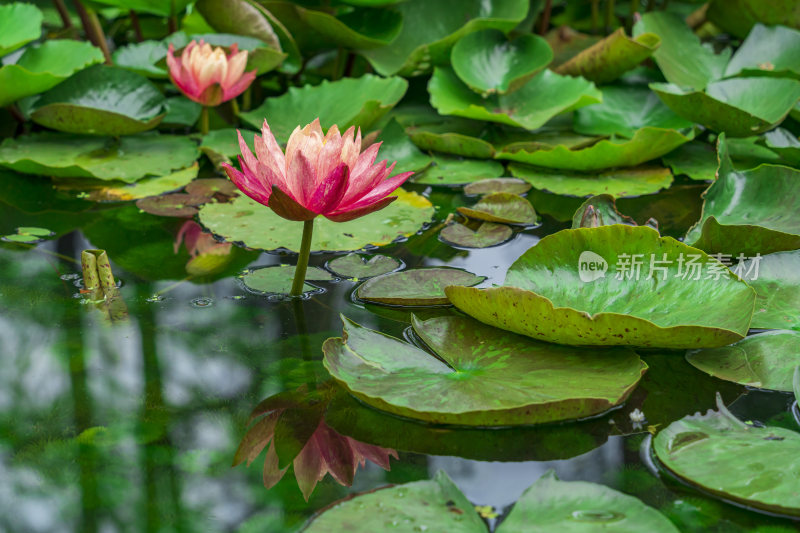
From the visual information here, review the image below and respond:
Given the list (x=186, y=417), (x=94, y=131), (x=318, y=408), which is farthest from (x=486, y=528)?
(x=94, y=131)

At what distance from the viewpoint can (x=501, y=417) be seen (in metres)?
1.03

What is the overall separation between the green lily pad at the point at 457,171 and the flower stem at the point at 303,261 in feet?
2.45

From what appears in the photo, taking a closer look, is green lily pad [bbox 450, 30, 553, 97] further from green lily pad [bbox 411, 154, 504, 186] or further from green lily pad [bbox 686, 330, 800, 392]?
green lily pad [bbox 686, 330, 800, 392]

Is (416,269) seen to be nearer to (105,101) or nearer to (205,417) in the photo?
(205,417)

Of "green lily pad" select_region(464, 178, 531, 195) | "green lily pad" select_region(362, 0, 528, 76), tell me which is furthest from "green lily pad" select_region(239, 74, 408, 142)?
"green lily pad" select_region(464, 178, 531, 195)

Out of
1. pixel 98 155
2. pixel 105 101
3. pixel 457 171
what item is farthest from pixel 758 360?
pixel 105 101

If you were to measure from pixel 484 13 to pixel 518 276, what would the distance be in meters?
1.65

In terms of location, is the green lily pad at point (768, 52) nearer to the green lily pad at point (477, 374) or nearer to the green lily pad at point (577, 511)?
the green lily pad at point (477, 374)

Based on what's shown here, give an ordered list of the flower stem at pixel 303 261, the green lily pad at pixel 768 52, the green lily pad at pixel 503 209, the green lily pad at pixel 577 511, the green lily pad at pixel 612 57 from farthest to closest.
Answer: the green lily pad at pixel 768 52, the green lily pad at pixel 612 57, the green lily pad at pixel 503 209, the flower stem at pixel 303 261, the green lily pad at pixel 577 511

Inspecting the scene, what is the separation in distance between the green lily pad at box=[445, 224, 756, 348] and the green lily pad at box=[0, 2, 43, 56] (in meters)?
1.78

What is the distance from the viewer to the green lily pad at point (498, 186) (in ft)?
6.56

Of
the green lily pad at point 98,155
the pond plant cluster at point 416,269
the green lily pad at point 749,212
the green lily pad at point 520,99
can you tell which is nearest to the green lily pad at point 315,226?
the pond plant cluster at point 416,269

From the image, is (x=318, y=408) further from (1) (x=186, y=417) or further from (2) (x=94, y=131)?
(2) (x=94, y=131)

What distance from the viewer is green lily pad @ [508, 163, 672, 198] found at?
1.96 m
